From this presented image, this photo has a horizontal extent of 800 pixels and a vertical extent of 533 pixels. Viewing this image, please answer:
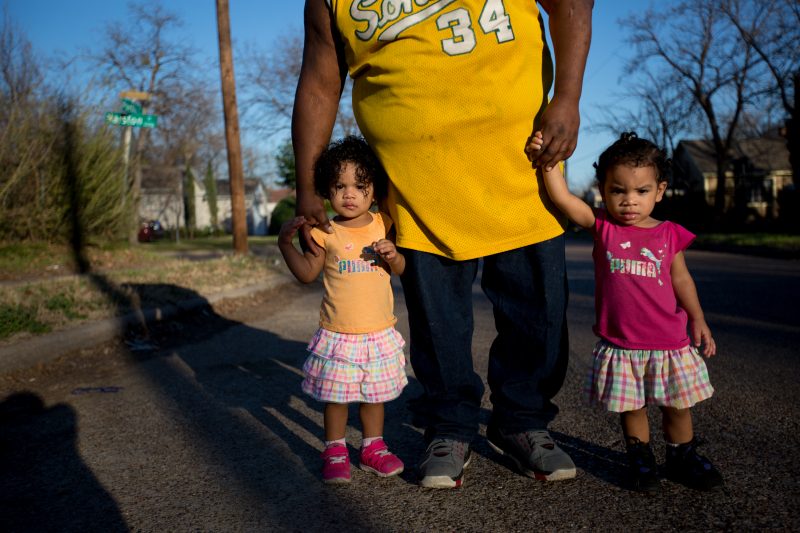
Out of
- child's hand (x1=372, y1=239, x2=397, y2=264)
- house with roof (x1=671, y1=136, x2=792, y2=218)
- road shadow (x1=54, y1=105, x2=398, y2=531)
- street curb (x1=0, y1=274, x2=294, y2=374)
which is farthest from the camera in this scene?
house with roof (x1=671, y1=136, x2=792, y2=218)

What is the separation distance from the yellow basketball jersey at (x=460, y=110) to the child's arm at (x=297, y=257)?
1.23 ft

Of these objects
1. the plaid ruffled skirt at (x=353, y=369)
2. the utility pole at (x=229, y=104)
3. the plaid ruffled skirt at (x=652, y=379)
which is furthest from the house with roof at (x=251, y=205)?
the plaid ruffled skirt at (x=652, y=379)

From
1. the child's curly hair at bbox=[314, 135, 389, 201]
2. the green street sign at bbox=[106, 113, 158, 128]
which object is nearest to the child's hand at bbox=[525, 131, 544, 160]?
the child's curly hair at bbox=[314, 135, 389, 201]

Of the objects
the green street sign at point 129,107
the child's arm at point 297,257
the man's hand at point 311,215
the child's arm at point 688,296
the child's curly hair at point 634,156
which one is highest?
the green street sign at point 129,107

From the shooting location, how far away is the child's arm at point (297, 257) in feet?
7.61

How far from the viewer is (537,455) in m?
2.19

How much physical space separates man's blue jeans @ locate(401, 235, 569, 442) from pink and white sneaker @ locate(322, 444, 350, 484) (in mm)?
308

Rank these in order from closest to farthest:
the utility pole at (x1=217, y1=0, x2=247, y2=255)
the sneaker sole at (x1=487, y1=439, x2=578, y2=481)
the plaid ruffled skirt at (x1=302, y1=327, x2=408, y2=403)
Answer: the sneaker sole at (x1=487, y1=439, x2=578, y2=481)
the plaid ruffled skirt at (x1=302, y1=327, x2=408, y2=403)
the utility pole at (x1=217, y1=0, x2=247, y2=255)

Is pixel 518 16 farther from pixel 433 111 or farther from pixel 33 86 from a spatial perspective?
pixel 33 86

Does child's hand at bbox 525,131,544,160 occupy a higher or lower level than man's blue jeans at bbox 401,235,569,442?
higher

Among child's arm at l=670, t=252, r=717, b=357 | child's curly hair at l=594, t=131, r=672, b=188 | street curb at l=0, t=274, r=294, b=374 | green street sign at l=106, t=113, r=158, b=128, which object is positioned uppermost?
green street sign at l=106, t=113, r=158, b=128

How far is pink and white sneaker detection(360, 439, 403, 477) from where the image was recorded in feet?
7.55

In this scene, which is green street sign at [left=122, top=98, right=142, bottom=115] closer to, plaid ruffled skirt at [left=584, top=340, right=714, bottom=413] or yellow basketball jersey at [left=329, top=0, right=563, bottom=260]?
yellow basketball jersey at [left=329, top=0, right=563, bottom=260]

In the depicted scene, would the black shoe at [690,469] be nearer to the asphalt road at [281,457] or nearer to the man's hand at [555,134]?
the asphalt road at [281,457]
